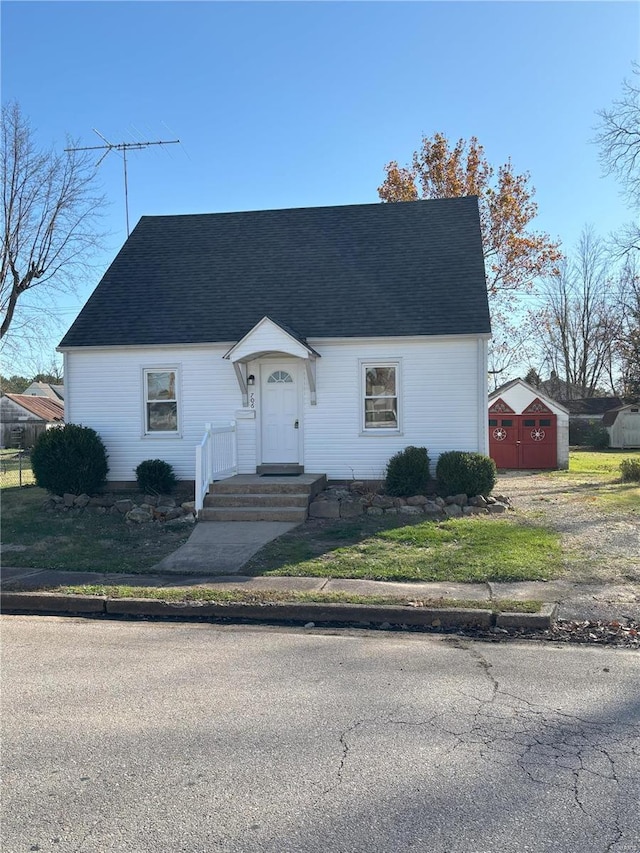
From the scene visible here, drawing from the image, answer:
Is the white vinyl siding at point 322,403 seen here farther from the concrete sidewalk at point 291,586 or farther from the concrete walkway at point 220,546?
the concrete sidewalk at point 291,586

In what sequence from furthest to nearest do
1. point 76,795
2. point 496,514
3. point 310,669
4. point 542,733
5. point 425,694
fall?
point 496,514, point 310,669, point 425,694, point 542,733, point 76,795

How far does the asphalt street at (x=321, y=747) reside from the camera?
3.13 metres

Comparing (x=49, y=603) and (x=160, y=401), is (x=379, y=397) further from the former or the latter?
(x=49, y=603)

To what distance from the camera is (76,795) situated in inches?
136

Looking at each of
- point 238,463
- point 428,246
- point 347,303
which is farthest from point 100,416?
point 428,246

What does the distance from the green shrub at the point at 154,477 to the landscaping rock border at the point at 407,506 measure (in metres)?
3.54

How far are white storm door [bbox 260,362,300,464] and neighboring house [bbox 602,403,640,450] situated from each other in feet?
92.0

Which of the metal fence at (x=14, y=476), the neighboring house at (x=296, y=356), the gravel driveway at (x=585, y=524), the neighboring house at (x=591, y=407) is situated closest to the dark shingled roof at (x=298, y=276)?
the neighboring house at (x=296, y=356)

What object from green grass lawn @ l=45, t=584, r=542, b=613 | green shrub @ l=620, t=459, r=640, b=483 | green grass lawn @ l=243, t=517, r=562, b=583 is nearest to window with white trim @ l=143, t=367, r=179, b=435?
green grass lawn @ l=243, t=517, r=562, b=583

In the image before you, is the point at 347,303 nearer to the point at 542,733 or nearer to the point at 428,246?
the point at 428,246

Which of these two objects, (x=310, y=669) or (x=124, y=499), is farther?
(x=124, y=499)

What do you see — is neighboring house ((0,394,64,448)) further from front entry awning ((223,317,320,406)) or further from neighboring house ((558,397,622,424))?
neighboring house ((558,397,622,424))

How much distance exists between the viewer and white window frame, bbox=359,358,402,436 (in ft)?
45.6

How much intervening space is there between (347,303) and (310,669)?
10.3 meters
